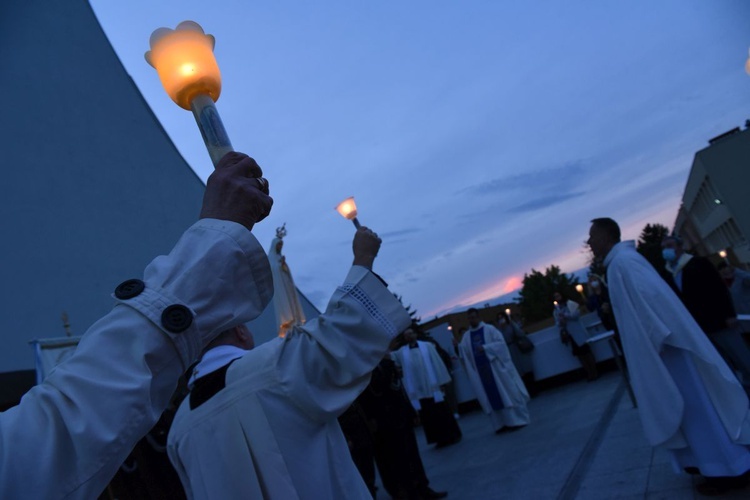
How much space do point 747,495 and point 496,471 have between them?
312cm

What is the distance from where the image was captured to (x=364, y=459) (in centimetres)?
563

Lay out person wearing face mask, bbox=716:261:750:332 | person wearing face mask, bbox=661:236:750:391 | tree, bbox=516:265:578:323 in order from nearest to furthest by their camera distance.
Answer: person wearing face mask, bbox=661:236:750:391 < person wearing face mask, bbox=716:261:750:332 < tree, bbox=516:265:578:323

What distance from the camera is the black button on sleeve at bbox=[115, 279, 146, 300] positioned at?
3.00 ft

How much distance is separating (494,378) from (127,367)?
30.2ft

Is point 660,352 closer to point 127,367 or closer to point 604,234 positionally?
point 604,234

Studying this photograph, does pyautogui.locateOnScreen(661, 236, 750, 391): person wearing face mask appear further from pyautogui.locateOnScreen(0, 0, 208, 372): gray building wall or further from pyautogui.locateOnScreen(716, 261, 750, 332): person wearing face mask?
pyautogui.locateOnScreen(0, 0, 208, 372): gray building wall

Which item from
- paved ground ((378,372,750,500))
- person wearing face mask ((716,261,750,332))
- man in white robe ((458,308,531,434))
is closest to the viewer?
paved ground ((378,372,750,500))

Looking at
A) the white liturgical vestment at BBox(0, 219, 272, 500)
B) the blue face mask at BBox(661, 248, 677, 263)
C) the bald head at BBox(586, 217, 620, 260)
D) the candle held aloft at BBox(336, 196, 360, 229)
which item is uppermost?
the candle held aloft at BBox(336, 196, 360, 229)

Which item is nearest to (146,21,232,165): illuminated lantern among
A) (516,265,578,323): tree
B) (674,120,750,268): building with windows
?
(674,120,750,268): building with windows

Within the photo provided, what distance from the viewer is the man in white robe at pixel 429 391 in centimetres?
955

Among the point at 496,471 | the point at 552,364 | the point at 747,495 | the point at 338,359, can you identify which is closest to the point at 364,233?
the point at 338,359

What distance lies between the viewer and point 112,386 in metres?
0.83

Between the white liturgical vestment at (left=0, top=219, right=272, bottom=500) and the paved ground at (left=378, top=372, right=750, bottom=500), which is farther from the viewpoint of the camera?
the paved ground at (left=378, top=372, right=750, bottom=500)

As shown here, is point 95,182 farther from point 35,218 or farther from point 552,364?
point 552,364
